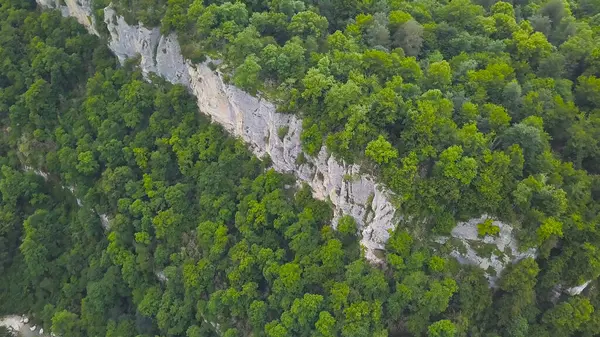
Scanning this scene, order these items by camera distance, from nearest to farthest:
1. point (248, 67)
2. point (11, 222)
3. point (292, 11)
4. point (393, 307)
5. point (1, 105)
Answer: point (393, 307), point (248, 67), point (292, 11), point (11, 222), point (1, 105)

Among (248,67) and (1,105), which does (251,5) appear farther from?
(1,105)

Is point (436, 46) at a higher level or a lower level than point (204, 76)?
higher

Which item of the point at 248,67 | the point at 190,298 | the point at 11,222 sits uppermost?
the point at 248,67

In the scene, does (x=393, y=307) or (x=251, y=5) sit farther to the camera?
(x=251, y=5)

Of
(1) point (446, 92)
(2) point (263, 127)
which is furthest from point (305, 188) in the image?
(1) point (446, 92)

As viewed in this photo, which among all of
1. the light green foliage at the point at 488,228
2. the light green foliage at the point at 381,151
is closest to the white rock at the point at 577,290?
the light green foliage at the point at 488,228

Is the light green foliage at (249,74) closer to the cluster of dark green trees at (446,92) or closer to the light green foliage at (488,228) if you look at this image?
the cluster of dark green trees at (446,92)

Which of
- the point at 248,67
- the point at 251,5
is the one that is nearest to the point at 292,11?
the point at 251,5

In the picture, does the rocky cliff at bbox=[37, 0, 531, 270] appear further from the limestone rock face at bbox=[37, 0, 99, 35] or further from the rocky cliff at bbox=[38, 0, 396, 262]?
the limestone rock face at bbox=[37, 0, 99, 35]

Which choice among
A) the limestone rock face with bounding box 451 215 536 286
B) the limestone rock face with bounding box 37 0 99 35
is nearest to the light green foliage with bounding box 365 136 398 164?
the limestone rock face with bounding box 451 215 536 286
